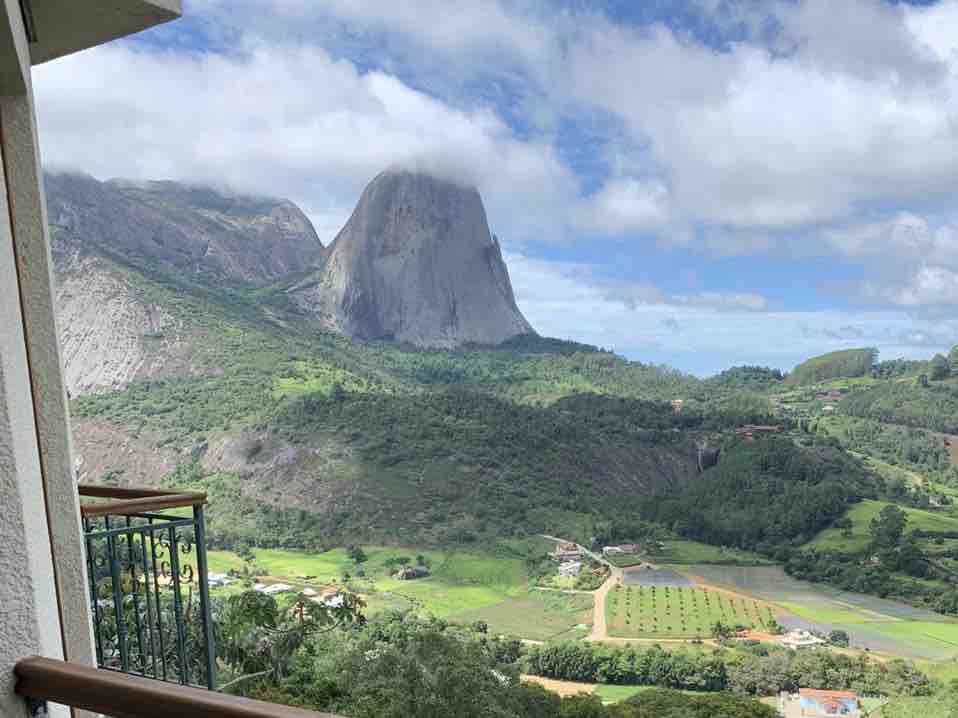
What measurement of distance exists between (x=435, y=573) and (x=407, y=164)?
2127 inches

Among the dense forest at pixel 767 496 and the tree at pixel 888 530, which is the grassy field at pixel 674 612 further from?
the tree at pixel 888 530

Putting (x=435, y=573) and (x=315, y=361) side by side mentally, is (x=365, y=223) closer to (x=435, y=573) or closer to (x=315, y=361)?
(x=315, y=361)

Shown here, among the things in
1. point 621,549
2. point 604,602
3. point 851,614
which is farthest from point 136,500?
point 621,549

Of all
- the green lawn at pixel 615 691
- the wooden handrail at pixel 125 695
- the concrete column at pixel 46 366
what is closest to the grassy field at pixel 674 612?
the green lawn at pixel 615 691

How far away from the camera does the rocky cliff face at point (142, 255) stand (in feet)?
157

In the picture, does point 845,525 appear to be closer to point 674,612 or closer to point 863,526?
point 863,526

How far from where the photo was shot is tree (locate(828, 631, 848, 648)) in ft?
98.9

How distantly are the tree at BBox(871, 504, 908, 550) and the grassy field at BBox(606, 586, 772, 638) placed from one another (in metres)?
8.12

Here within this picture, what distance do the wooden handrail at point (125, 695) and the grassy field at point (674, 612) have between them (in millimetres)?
32840

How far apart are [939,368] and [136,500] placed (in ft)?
210

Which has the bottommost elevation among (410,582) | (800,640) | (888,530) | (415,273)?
(800,640)

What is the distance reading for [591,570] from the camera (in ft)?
122

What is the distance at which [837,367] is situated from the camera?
2692 inches

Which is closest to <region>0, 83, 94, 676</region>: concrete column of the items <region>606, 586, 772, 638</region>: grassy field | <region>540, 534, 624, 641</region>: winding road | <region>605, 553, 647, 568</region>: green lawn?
<region>540, 534, 624, 641</region>: winding road
